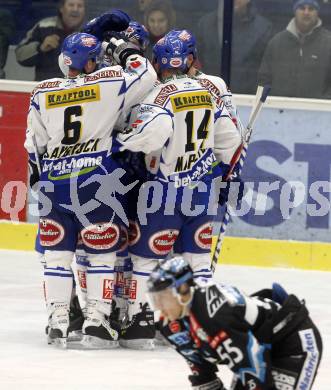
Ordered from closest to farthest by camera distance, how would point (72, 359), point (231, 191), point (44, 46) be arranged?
1. point (72, 359)
2. point (231, 191)
3. point (44, 46)

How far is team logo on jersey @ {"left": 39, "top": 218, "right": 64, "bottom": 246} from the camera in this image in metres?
6.85

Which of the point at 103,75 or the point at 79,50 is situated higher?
the point at 79,50

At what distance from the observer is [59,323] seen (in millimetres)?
6871

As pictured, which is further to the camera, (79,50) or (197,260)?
(197,260)

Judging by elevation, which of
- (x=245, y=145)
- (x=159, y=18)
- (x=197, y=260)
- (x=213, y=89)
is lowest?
(x=197, y=260)

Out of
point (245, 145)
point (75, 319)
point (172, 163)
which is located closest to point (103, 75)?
point (172, 163)

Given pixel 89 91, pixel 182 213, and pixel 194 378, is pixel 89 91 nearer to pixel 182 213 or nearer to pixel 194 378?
pixel 182 213

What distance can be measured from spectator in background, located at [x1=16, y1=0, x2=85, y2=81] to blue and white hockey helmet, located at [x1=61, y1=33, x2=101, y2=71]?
10.3ft

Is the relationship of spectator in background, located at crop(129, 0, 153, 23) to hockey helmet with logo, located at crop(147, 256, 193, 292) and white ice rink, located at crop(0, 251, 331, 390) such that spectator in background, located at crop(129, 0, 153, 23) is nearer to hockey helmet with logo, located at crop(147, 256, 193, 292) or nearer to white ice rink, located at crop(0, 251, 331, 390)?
white ice rink, located at crop(0, 251, 331, 390)

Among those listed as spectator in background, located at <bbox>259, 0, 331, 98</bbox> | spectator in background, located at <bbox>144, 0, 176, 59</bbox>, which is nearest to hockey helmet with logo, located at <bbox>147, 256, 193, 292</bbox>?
spectator in background, located at <bbox>259, 0, 331, 98</bbox>

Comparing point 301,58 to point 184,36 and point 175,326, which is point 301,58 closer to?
point 184,36

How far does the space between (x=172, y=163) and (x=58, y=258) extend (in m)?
0.71

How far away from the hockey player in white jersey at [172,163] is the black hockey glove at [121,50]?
0.15 meters

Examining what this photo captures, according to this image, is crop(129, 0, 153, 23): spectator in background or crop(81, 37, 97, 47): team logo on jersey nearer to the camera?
crop(81, 37, 97, 47): team logo on jersey
